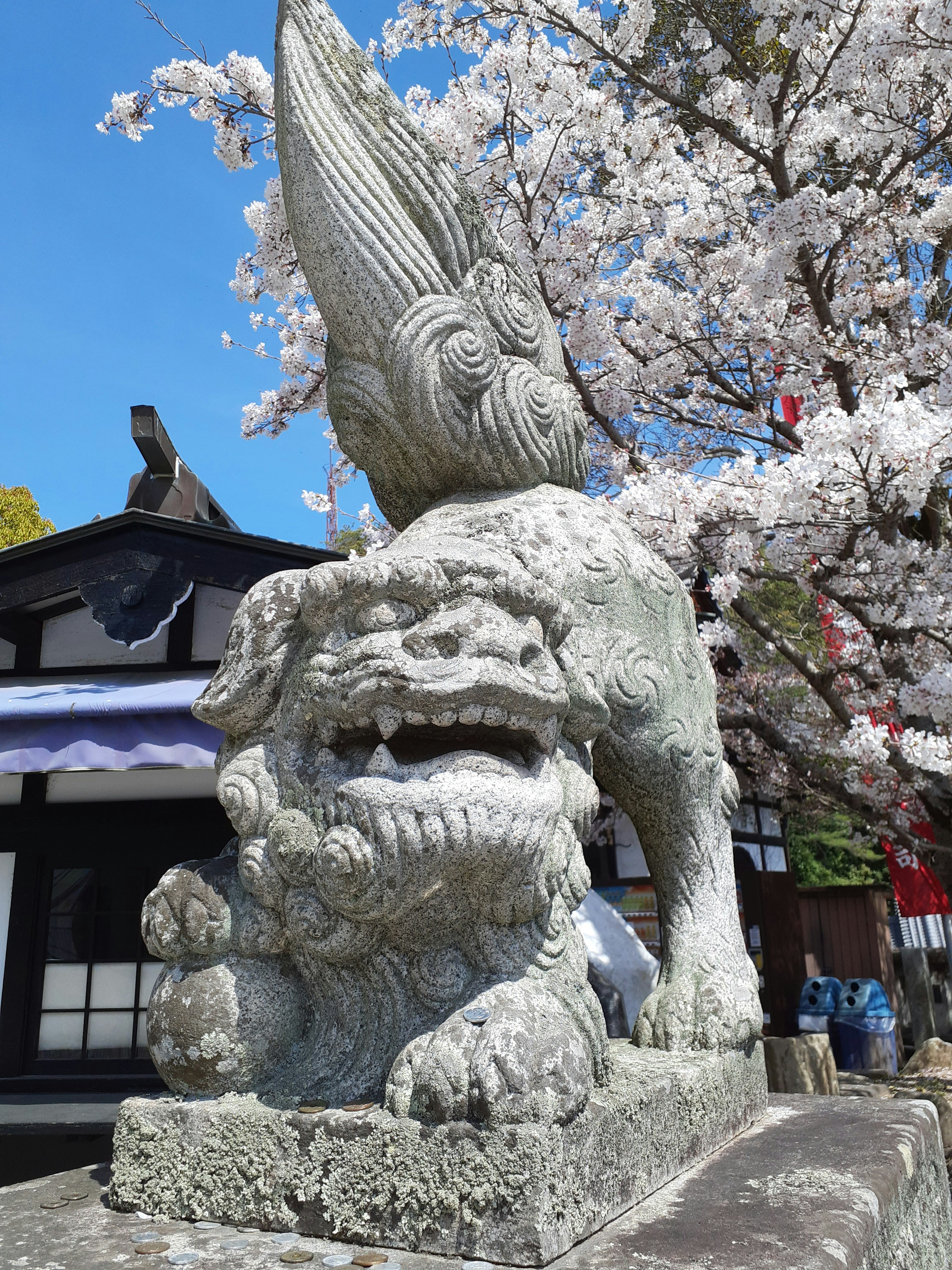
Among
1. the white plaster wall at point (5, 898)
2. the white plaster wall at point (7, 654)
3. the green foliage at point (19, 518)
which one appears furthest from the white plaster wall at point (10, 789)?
the green foliage at point (19, 518)

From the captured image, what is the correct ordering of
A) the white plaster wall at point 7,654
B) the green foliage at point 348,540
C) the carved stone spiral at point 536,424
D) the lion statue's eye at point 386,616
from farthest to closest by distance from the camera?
1. the green foliage at point 348,540
2. the white plaster wall at point 7,654
3. the carved stone spiral at point 536,424
4. the lion statue's eye at point 386,616

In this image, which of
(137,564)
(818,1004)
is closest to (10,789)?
(137,564)

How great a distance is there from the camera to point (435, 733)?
1632mm

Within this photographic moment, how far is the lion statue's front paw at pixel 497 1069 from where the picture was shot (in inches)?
54.8

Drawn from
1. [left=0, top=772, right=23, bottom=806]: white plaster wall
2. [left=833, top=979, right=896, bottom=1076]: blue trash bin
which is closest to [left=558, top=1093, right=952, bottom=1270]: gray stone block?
[left=0, top=772, right=23, bottom=806]: white plaster wall

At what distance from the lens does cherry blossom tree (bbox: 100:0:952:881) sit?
4.54 m

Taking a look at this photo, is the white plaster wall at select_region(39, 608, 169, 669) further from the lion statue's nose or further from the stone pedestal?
the lion statue's nose

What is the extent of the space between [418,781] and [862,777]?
16.8 feet

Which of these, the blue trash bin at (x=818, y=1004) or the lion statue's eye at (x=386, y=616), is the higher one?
the lion statue's eye at (x=386, y=616)

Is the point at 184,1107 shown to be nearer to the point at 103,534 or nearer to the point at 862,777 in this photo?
the point at 103,534

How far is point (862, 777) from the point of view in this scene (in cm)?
597

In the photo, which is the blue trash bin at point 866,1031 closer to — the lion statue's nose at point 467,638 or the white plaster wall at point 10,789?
the white plaster wall at point 10,789

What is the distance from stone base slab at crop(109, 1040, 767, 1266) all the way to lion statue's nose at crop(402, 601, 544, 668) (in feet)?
2.33

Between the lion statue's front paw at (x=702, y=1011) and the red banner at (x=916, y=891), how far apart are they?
589 centimetres
